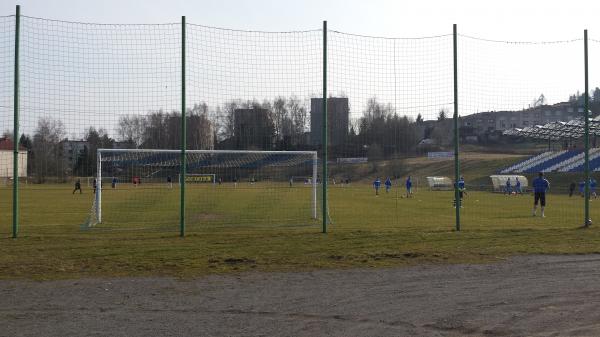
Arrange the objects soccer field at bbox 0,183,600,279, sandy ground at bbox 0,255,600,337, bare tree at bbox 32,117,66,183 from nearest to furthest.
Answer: sandy ground at bbox 0,255,600,337, soccer field at bbox 0,183,600,279, bare tree at bbox 32,117,66,183

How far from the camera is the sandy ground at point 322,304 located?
5.93 m

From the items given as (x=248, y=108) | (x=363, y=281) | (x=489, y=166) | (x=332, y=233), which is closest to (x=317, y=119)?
(x=248, y=108)

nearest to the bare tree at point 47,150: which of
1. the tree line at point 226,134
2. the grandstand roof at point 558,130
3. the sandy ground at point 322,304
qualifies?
the tree line at point 226,134

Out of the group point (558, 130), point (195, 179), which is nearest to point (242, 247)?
point (195, 179)

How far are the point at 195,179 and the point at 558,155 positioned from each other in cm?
5419

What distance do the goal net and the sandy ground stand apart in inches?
299

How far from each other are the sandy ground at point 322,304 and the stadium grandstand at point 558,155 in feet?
149

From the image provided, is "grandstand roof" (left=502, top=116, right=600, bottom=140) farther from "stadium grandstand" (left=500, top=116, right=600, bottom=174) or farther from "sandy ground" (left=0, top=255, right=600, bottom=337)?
"sandy ground" (left=0, top=255, right=600, bottom=337)

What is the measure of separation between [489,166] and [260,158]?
4592cm

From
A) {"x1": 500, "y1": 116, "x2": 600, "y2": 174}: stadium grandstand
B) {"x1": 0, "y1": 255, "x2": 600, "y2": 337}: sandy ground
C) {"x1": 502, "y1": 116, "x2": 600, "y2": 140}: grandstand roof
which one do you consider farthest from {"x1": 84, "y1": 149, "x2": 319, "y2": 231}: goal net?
{"x1": 500, "y1": 116, "x2": 600, "y2": 174}: stadium grandstand

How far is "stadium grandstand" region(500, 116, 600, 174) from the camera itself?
173ft

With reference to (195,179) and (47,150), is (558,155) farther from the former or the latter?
(47,150)

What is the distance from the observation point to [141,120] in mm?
14609

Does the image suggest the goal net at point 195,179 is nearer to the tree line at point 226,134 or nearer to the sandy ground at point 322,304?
the tree line at point 226,134
